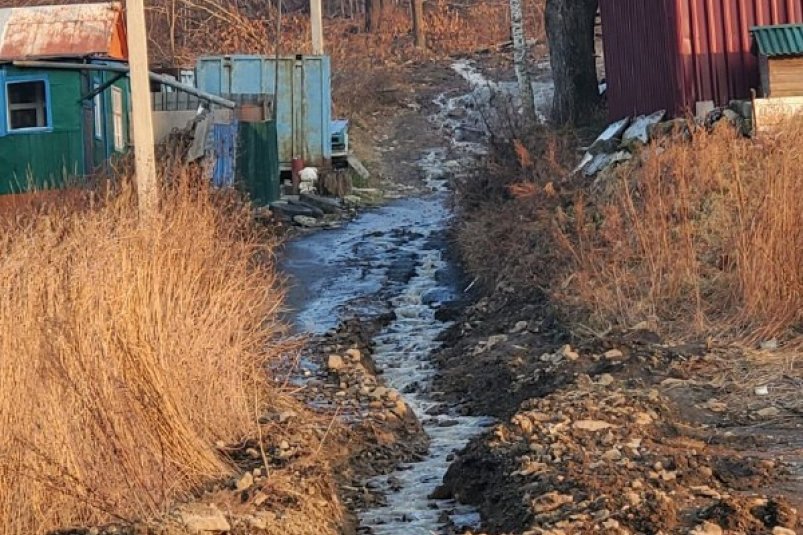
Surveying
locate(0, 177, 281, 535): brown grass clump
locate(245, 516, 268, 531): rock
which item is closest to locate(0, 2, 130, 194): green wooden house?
locate(0, 177, 281, 535): brown grass clump

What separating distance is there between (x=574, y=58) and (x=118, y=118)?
818 centimetres

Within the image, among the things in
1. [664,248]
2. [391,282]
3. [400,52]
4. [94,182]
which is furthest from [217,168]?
[400,52]

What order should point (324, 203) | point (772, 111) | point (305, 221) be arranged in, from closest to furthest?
point (772, 111) < point (305, 221) < point (324, 203)

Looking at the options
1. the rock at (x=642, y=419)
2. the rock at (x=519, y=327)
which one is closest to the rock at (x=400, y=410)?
the rock at (x=642, y=419)

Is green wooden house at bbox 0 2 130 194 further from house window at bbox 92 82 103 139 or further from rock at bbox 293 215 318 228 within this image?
rock at bbox 293 215 318 228

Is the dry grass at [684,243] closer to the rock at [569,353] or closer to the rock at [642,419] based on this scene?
the rock at [569,353]

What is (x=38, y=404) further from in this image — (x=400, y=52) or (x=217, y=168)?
(x=400, y=52)

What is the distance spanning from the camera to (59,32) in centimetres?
2244

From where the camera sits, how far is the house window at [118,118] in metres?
22.6

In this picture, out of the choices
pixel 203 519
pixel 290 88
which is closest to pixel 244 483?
pixel 203 519

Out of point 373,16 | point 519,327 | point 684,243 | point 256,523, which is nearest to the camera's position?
point 256,523

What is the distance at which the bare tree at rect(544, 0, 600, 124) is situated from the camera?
67.2 feet

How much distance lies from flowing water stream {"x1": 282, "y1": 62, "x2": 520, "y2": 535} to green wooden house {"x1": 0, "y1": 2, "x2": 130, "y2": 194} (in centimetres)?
393

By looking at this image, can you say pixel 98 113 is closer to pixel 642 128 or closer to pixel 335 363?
pixel 642 128
